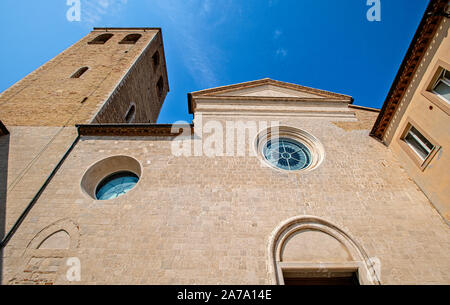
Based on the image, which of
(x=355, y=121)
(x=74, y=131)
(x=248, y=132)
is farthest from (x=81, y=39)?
(x=355, y=121)

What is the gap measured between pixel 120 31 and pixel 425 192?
64.1ft

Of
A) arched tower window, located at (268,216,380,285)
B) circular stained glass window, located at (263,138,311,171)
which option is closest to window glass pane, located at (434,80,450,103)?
circular stained glass window, located at (263,138,311,171)

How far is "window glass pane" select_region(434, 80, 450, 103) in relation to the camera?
5846mm

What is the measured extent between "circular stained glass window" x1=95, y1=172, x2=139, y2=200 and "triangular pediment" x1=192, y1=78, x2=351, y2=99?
4365 millimetres

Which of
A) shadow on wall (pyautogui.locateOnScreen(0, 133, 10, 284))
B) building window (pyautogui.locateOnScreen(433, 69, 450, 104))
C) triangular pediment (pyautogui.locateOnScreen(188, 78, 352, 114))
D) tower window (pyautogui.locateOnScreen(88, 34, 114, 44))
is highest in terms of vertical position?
tower window (pyautogui.locateOnScreen(88, 34, 114, 44))

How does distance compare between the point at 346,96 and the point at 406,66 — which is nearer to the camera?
the point at 406,66

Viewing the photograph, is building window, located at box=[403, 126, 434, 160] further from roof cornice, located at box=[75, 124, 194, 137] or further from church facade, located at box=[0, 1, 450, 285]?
roof cornice, located at box=[75, 124, 194, 137]

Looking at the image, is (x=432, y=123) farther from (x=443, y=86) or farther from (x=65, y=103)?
(x=65, y=103)

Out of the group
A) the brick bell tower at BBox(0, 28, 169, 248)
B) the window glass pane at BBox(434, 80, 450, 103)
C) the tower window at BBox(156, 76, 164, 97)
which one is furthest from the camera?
the tower window at BBox(156, 76, 164, 97)

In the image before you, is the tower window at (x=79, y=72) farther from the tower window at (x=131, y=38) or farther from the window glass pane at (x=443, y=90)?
the window glass pane at (x=443, y=90)

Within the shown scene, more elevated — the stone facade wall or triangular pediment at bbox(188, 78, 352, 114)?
triangular pediment at bbox(188, 78, 352, 114)

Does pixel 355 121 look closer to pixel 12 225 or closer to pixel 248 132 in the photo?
pixel 248 132
